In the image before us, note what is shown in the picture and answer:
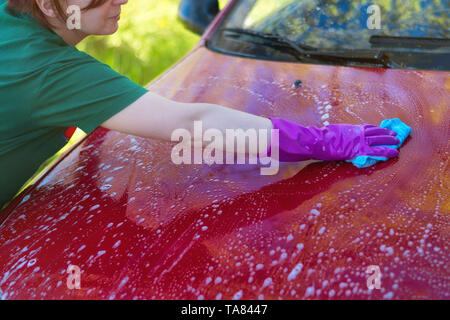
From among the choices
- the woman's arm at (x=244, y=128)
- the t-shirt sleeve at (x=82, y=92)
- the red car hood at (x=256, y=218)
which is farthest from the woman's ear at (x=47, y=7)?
the red car hood at (x=256, y=218)

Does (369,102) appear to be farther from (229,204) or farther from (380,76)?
(229,204)

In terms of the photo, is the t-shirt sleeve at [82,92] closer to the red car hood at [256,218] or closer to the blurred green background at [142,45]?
the red car hood at [256,218]

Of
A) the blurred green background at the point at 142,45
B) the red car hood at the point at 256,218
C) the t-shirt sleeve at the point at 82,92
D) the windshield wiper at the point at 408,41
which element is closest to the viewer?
the red car hood at the point at 256,218

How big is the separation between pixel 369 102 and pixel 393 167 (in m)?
0.35

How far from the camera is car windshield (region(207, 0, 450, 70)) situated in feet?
5.65

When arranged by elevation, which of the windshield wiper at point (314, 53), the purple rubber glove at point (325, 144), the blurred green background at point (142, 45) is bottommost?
the blurred green background at point (142, 45)

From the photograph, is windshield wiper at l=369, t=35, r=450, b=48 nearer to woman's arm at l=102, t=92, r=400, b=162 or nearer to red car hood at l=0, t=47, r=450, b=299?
red car hood at l=0, t=47, r=450, b=299

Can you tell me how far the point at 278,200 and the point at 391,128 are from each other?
17.4 inches

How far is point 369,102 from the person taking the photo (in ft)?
5.22

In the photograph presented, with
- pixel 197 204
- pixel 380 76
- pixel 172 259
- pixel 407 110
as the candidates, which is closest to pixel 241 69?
pixel 380 76

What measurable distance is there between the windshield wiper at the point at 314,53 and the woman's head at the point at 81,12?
0.76m

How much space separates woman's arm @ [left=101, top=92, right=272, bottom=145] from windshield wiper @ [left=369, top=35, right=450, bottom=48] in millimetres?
696

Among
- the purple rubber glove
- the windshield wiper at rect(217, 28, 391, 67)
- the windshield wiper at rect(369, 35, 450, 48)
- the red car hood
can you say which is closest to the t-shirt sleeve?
the red car hood

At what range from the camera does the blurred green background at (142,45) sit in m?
4.18
